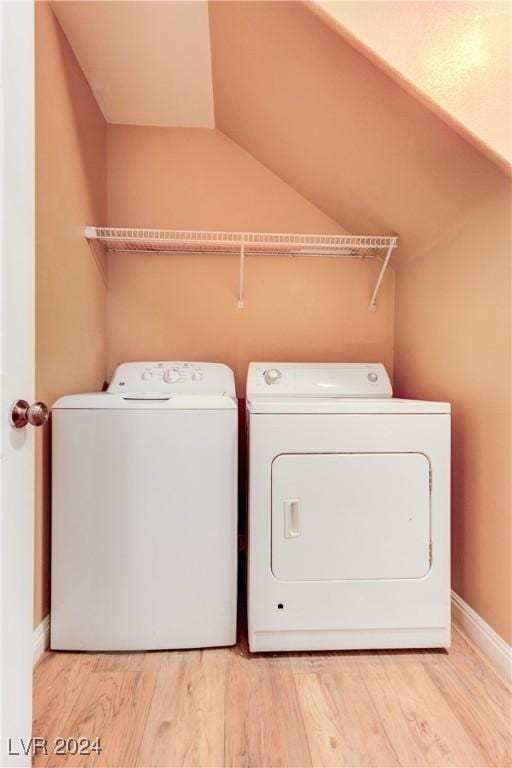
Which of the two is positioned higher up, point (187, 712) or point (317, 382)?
point (317, 382)

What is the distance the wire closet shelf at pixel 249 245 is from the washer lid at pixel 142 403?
2.74ft

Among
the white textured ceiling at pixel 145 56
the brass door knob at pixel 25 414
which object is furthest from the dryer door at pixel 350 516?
the white textured ceiling at pixel 145 56

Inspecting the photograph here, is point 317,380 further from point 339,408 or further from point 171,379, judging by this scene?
point 171,379

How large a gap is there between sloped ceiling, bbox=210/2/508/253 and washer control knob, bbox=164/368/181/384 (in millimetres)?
1135

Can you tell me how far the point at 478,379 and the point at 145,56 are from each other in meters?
1.83

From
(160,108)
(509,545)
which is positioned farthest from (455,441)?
(160,108)

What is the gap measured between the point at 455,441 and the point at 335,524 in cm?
60

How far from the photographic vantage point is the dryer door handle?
1350 millimetres

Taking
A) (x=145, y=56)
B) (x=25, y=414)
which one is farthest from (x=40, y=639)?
(x=145, y=56)

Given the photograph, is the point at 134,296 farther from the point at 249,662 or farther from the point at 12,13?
the point at 249,662

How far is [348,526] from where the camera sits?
1361mm

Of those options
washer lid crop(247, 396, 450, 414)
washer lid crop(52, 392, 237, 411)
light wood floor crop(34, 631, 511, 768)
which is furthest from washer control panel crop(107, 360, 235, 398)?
light wood floor crop(34, 631, 511, 768)

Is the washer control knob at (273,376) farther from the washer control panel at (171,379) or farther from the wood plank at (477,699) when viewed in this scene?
the wood plank at (477,699)

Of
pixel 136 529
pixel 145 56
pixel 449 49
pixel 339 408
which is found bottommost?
pixel 136 529
